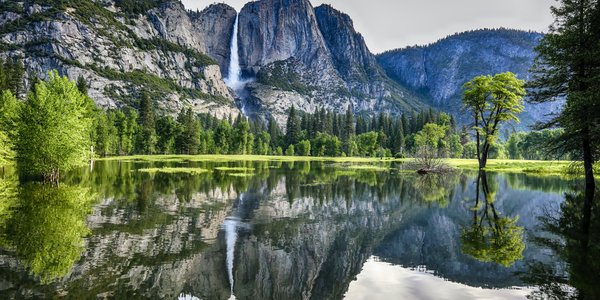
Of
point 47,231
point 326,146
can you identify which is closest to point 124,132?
point 326,146

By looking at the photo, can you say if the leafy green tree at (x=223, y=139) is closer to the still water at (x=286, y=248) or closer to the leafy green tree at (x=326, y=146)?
the leafy green tree at (x=326, y=146)

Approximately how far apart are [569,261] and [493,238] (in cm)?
425

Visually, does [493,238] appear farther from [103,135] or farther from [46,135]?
[103,135]

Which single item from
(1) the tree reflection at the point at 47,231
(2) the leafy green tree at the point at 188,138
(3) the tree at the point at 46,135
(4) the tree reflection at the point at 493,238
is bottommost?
(4) the tree reflection at the point at 493,238

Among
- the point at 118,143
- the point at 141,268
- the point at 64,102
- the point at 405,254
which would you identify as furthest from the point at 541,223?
the point at 118,143

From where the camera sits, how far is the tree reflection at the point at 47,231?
13000 mm

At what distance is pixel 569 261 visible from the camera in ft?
46.9

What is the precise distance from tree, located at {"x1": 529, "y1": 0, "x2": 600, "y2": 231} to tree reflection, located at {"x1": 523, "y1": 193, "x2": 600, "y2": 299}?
2752 mm

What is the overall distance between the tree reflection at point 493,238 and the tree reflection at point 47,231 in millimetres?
15562

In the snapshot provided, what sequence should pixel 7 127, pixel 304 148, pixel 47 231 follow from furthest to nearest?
pixel 304 148 → pixel 7 127 → pixel 47 231

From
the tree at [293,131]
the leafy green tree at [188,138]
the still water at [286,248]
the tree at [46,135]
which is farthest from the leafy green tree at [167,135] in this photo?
the still water at [286,248]

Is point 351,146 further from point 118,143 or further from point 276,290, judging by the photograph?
point 276,290

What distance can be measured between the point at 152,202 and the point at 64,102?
18.4m

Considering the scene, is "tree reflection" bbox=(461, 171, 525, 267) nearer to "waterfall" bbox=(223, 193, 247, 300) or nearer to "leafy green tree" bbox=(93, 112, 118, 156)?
"waterfall" bbox=(223, 193, 247, 300)
